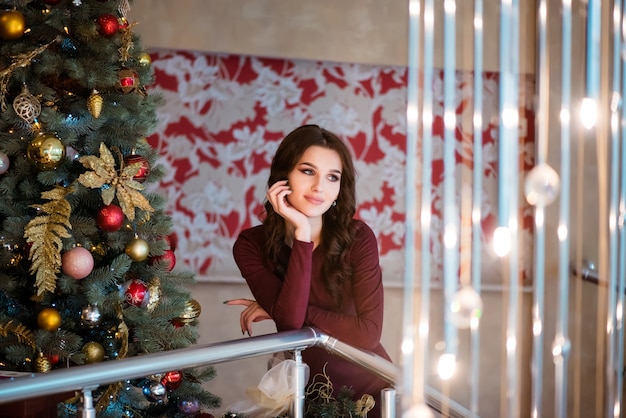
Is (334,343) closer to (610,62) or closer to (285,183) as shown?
(285,183)

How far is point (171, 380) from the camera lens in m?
2.48

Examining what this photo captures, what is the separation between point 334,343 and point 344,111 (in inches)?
84.0

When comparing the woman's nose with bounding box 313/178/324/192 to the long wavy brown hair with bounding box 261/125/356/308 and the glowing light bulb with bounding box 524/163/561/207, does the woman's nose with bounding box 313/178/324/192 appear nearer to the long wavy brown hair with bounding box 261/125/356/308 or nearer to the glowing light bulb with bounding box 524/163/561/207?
the long wavy brown hair with bounding box 261/125/356/308

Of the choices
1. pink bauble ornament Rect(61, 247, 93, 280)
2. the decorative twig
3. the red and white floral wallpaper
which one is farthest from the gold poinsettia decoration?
the red and white floral wallpaper

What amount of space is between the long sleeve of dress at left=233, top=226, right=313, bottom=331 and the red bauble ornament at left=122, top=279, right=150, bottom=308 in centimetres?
40

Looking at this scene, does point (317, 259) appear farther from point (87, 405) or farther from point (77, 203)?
point (87, 405)

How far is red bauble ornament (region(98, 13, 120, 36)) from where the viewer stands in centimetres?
231

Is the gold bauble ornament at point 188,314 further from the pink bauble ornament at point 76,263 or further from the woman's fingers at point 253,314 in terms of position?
the pink bauble ornament at point 76,263

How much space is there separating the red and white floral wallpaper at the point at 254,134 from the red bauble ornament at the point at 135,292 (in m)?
1.59

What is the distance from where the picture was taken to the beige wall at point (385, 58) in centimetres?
392

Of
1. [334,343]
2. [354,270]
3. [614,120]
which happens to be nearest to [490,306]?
[354,270]

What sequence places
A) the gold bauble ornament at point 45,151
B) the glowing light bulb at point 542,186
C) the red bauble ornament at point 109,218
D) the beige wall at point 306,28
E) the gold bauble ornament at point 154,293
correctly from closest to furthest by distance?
the glowing light bulb at point 542,186, the gold bauble ornament at point 45,151, the red bauble ornament at point 109,218, the gold bauble ornament at point 154,293, the beige wall at point 306,28

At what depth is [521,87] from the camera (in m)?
4.22

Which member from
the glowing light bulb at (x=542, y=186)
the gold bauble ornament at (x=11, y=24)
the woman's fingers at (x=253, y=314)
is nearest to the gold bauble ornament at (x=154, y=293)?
the woman's fingers at (x=253, y=314)
